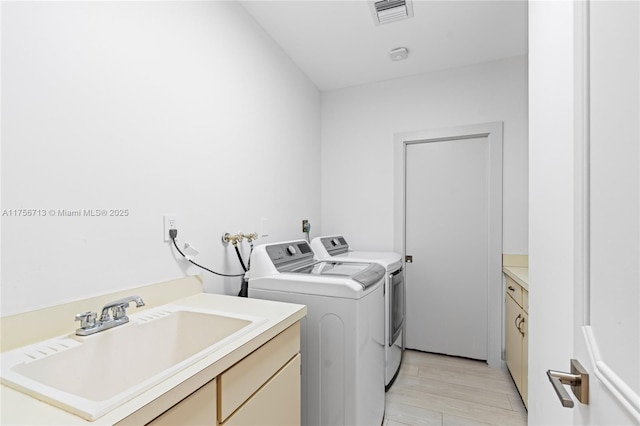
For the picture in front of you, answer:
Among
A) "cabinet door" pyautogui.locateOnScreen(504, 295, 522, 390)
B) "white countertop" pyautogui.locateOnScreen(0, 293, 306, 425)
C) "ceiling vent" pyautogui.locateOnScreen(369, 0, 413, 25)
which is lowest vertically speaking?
"cabinet door" pyautogui.locateOnScreen(504, 295, 522, 390)

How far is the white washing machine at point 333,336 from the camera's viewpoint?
1.43 m

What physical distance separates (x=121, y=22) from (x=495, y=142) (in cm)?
265

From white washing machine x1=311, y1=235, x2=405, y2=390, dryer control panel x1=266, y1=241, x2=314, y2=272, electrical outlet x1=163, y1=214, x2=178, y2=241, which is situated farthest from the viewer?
Answer: white washing machine x1=311, y1=235, x2=405, y2=390

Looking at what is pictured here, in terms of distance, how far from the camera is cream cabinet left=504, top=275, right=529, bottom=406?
72.9 inches

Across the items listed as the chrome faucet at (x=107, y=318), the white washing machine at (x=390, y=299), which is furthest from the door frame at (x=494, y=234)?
the chrome faucet at (x=107, y=318)

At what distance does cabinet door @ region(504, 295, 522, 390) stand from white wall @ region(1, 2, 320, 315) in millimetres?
1889

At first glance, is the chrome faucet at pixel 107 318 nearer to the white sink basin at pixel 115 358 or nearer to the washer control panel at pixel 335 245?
the white sink basin at pixel 115 358

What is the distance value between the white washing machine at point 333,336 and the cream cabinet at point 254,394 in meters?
0.25

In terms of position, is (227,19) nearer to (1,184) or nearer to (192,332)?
(1,184)

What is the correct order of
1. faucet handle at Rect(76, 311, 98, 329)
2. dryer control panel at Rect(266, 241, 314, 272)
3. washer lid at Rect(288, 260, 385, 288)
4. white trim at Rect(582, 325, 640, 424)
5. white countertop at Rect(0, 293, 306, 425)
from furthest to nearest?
dryer control panel at Rect(266, 241, 314, 272) → washer lid at Rect(288, 260, 385, 288) → faucet handle at Rect(76, 311, 98, 329) → white countertop at Rect(0, 293, 306, 425) → white trim at Rect(582, 325, 640, 424)

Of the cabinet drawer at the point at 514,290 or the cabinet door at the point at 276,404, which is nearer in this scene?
the cabinet door at the point at 276,404

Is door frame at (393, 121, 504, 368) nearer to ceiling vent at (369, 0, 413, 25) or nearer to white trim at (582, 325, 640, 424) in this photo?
ceiling vent at (369, 0, 413, 25)

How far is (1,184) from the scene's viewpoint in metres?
0.85

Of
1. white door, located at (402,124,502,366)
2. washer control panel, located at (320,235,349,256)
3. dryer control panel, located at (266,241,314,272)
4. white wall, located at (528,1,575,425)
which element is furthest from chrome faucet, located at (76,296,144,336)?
white door, located at (402,124,502,366)
